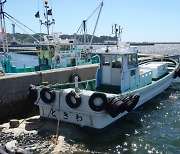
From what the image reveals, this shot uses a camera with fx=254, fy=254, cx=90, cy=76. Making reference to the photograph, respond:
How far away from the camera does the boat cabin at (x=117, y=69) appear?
1213 centimetres

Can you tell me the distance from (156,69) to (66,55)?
676 centimetres

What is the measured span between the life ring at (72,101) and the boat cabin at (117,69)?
279cm

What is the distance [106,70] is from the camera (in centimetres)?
1279

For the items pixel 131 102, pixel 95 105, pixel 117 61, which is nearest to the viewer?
pixel 95 105

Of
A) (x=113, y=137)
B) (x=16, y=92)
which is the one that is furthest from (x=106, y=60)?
(x=16, y=92)

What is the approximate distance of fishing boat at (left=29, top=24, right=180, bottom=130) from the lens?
9.88 metres

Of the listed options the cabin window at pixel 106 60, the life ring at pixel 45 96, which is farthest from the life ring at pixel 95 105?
the cabin window at pixel 106 60

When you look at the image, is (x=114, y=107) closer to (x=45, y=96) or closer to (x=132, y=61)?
(x=45, y=96)

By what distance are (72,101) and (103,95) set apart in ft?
4.43

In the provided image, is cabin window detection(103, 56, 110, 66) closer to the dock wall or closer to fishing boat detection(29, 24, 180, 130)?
fishing boat detection(29, 24, 180, 130)

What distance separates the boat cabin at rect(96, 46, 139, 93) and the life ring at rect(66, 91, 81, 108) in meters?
2.79

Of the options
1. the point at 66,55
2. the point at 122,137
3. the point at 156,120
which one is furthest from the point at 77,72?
the point at 122,137

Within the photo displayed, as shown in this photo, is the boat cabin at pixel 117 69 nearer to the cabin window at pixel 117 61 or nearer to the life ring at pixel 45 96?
the cabin window at pixel 117 61

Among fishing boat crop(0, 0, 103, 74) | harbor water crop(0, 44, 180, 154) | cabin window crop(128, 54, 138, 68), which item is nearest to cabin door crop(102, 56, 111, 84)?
cabin window crop(128, 54, 138, 68)
